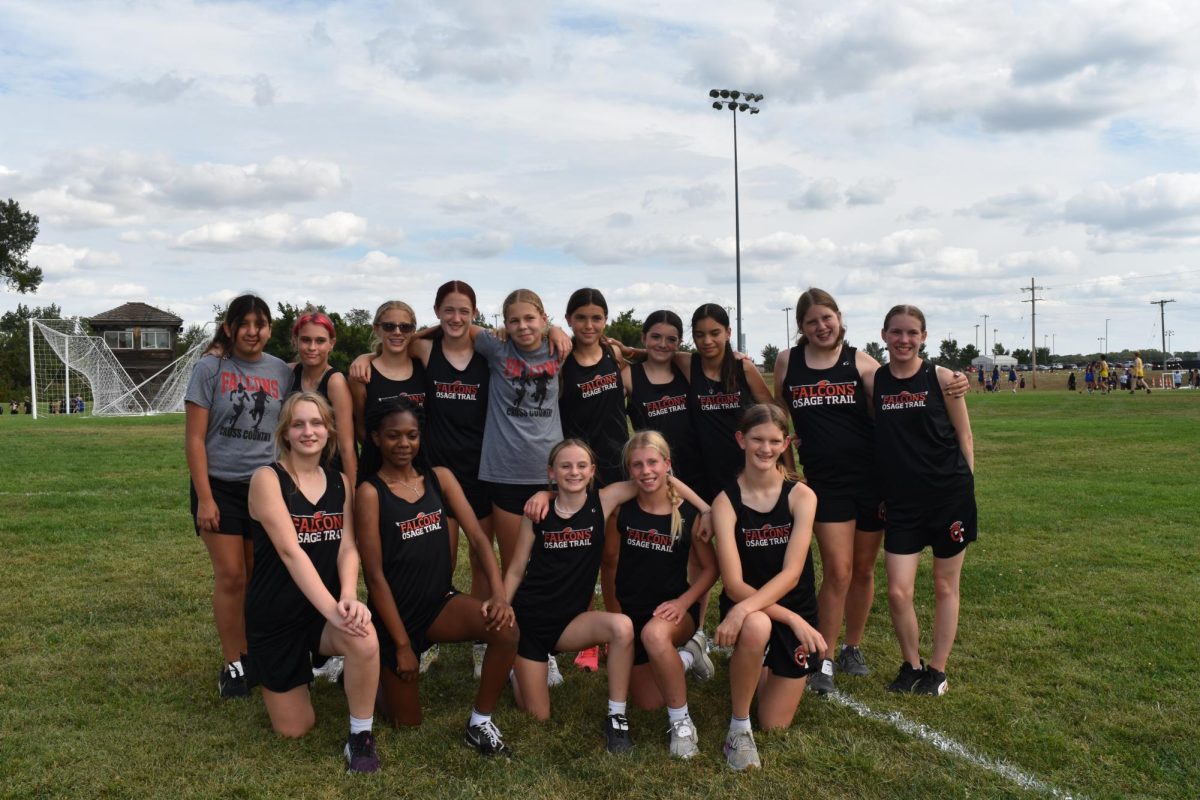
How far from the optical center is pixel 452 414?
4453 millimetres

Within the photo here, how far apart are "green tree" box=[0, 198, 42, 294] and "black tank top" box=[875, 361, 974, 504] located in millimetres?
55811

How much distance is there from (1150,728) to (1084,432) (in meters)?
16.5

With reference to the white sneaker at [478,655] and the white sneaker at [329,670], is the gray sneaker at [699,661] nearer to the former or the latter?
the white sneaker at [478,655]

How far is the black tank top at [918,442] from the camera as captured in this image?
411cm

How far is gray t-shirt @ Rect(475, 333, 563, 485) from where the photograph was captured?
4.41 meters

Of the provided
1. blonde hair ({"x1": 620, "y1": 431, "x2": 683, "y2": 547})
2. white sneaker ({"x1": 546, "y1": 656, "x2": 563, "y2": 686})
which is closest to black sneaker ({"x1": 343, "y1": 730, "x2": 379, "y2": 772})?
white sneaker ({"x1": 546, "y1": 656, "x2": 563, "y2": 686})

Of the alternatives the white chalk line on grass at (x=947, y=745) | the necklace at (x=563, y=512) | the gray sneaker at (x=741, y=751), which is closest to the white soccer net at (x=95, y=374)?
the necklace at (x=563, y=512)

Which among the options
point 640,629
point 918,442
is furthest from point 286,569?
point 918,442

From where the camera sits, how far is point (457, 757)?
3537 millimetres

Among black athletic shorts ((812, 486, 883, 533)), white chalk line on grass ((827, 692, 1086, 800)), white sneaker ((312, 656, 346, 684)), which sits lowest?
white chalk line on grass ((827, 692, 1086, 800))

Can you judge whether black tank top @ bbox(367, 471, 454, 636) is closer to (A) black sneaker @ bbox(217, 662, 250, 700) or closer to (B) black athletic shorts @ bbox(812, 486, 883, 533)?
(A) black sneaker @ bbox(217, 662, 250, 700)

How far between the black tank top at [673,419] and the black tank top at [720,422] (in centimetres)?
8

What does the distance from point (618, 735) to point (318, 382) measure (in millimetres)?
2233

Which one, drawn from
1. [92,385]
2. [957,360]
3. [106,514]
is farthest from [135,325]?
[957,360]
